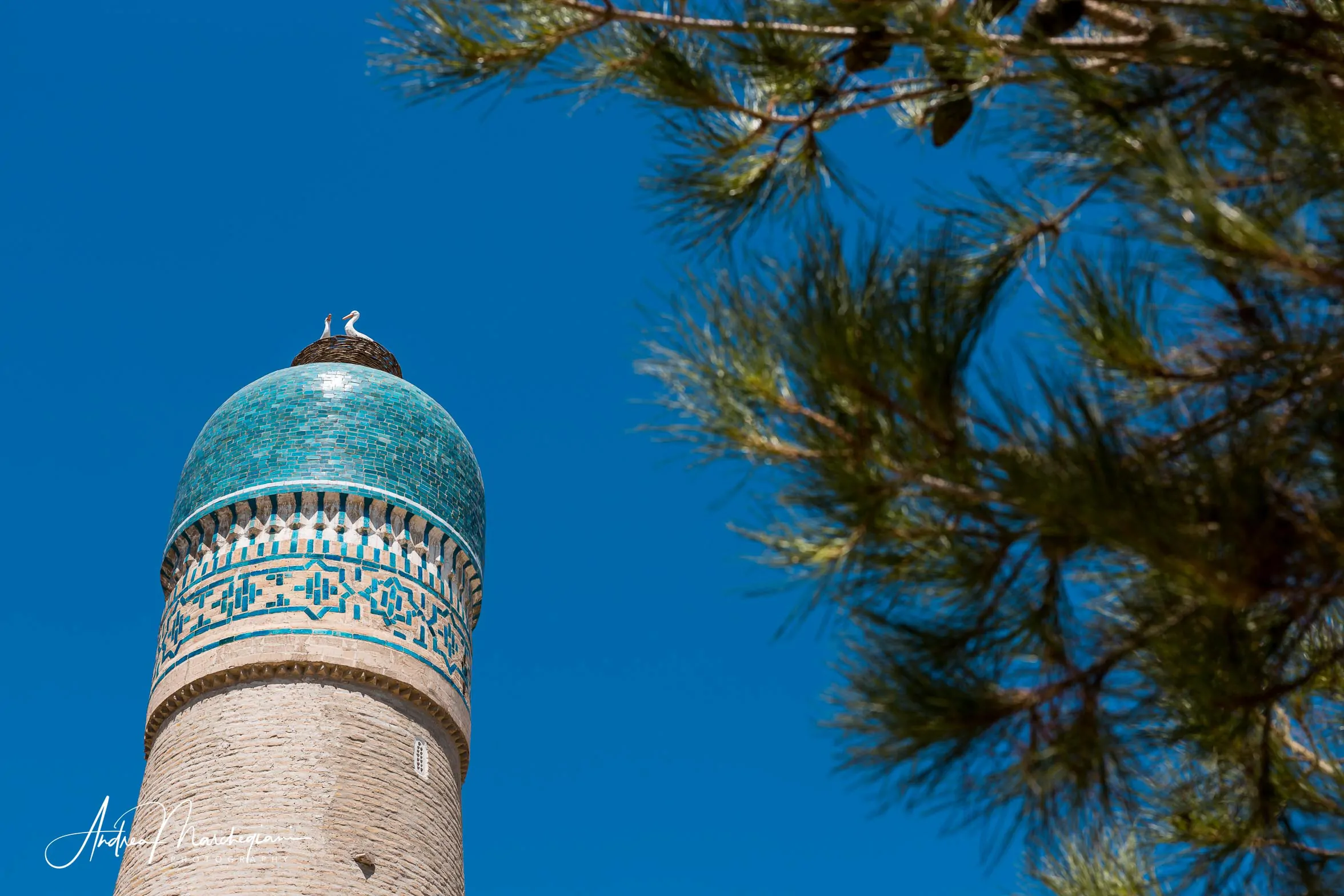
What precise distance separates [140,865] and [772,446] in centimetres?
743

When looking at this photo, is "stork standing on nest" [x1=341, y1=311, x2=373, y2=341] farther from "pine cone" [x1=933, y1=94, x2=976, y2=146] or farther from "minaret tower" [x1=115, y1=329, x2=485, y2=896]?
"pine cone" [x1=933, y1=94, x2=976, y2=146]

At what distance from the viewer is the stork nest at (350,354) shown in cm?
1335

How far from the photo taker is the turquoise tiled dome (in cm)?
1177

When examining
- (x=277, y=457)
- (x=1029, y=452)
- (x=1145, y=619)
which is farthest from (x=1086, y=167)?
(x=277, y=457)

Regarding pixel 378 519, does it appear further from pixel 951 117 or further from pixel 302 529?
pixel 951 117

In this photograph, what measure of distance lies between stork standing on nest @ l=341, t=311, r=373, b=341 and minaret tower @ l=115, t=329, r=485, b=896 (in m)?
0.90

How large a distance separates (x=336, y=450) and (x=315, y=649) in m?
1.88

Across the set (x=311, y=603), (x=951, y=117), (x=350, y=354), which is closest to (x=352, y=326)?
(x=350, y=354)

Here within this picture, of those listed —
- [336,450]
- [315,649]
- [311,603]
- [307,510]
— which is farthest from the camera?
[336,450]

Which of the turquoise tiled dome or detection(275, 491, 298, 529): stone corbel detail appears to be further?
the turquoise tiled dome

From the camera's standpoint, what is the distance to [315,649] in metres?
10.6

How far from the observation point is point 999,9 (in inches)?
160

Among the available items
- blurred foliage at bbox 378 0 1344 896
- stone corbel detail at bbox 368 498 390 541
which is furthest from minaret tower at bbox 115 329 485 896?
blurred foliage at bbox 378 0 1344 896

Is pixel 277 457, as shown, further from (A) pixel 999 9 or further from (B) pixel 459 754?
(A) pixel 999 9
